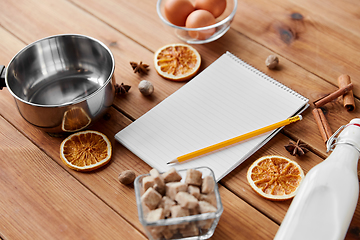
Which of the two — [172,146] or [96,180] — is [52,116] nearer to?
[96,180]

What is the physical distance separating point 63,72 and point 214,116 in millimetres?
514

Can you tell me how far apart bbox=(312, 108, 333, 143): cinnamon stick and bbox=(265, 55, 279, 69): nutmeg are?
218mm

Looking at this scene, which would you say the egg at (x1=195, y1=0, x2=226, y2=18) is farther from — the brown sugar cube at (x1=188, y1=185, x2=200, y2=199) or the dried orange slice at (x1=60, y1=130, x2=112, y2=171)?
the brown sugar cube at (x1=188, y1=185, x2=200, y2=199)

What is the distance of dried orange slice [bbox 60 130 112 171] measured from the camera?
99 cm

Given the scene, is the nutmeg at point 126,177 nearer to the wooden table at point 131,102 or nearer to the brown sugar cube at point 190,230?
the wooden table at point 131,102

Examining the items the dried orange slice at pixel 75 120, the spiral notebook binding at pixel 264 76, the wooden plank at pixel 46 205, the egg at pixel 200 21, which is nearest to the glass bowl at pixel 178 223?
the wooden plank at pixel 46 205

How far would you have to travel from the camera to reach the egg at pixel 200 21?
4.13ft

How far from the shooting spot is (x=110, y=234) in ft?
2.89

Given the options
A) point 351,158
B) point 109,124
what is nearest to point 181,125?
point 109,124

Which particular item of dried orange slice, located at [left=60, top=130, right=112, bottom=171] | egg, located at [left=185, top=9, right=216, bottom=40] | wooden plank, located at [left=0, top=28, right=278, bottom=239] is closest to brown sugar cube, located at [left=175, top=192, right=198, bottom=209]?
wooden plank, located at [left=0, top=28, right=278, bottom=239]

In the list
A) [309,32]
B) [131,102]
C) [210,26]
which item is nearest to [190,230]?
[131,102]

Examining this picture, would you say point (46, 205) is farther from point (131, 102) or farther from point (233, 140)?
point (233, 140)

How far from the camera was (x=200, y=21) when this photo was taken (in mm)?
1259

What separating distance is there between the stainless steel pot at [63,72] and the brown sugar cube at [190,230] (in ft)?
1.37
